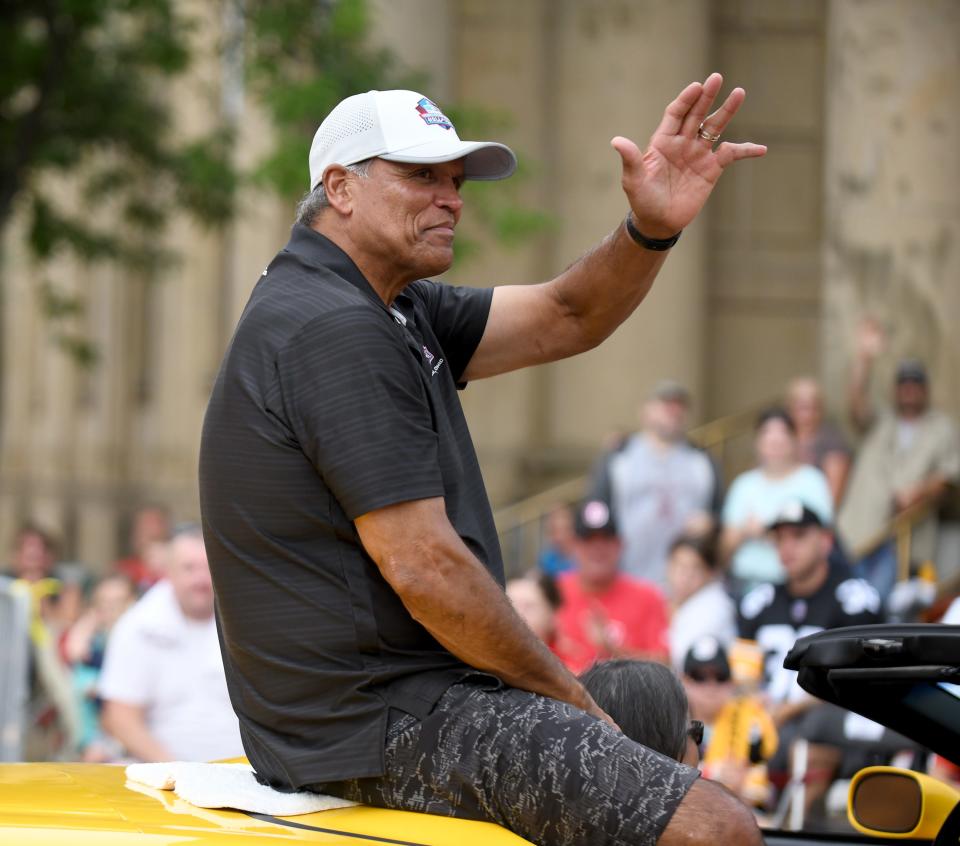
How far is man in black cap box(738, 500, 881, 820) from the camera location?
289 inches

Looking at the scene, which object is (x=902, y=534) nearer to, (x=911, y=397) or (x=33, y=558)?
(x=911, y=397)

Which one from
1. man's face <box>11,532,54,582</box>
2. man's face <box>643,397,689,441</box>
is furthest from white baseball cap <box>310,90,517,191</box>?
man's face <box>11,532,54,582</box>

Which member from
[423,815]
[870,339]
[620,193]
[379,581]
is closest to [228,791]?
[423,815]

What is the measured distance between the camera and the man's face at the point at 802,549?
773cm

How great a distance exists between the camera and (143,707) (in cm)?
680

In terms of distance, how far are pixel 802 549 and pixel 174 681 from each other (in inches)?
115

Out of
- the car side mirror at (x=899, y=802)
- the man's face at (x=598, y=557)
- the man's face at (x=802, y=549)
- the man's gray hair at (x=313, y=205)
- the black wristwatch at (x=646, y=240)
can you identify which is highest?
the man's gray hair at (x=313, y=205)

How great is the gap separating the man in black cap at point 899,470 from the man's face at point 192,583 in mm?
4951

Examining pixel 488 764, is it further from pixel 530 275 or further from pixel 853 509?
pixel 530 275

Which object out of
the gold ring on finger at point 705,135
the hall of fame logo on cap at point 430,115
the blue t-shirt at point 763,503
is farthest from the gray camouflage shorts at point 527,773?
the blue t-shirt at point 763,503

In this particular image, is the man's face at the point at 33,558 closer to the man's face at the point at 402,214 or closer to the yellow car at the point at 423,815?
the yellow car at the point at 423,815

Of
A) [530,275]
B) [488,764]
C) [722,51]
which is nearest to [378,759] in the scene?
[488,764]

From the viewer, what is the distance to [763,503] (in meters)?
9.79

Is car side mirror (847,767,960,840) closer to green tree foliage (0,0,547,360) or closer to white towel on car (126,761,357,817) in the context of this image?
white towel on car (126,761,357,817)
